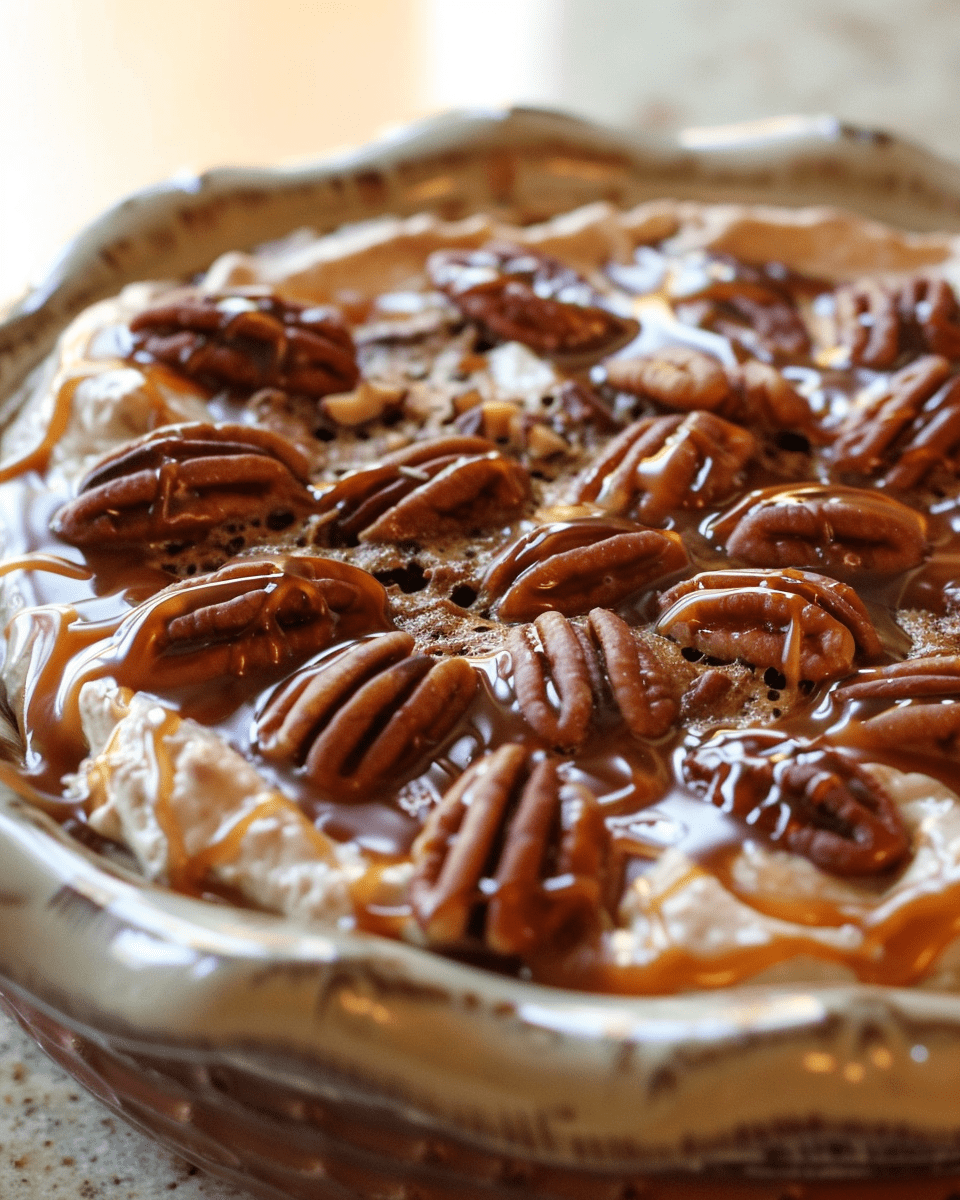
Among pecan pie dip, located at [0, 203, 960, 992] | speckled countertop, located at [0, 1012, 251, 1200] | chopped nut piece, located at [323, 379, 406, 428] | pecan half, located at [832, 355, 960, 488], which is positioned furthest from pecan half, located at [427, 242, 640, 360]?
speckled countertop, located at [0, 1012, 251, 1200]

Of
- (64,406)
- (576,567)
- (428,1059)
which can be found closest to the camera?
(428,1059)

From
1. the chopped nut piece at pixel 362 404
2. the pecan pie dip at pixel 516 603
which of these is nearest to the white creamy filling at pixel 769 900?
the pecan pie dip at pixel 516 603

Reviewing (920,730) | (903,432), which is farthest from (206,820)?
(903,432)

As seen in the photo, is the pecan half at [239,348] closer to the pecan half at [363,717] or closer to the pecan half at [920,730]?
the pecan half at [363,717]

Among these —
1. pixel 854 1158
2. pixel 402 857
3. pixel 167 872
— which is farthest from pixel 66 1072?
pixel 854 1158

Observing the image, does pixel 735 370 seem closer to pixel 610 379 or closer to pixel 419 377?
pixel 610 379

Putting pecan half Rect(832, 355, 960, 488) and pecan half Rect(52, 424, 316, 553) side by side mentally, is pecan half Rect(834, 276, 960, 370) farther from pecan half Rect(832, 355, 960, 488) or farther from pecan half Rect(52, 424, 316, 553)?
pecan half Rect(52, 424, 316, 553)

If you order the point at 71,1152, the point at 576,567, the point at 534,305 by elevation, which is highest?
the point at 534,305

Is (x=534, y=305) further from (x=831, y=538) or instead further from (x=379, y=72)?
(x=379, y=72)
